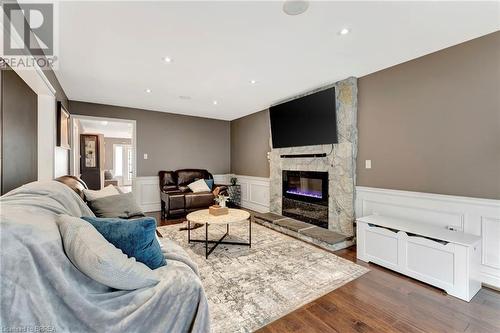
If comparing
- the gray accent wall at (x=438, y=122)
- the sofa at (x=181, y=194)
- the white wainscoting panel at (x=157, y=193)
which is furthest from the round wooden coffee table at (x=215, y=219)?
the white wainscoting panel at (x=157, y=193)

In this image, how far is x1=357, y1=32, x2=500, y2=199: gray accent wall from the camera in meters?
2.23

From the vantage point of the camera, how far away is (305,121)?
3.97 m

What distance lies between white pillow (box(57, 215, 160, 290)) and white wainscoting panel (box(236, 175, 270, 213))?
412 cm

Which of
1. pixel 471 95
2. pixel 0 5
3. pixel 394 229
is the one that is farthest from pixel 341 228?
pixel 0 5

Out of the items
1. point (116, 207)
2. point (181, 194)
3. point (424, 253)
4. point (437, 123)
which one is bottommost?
point (424, 253)

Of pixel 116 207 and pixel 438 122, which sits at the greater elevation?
pixel 438 122

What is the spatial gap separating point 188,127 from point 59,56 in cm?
333

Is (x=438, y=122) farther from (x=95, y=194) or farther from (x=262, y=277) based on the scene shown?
(x=95, y=194)

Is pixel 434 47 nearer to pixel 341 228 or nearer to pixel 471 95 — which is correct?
pixel 471 95

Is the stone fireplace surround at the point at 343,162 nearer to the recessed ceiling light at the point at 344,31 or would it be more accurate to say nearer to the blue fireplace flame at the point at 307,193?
the blue fireplace flame at the point at 307,193

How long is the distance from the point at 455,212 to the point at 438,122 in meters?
1.00

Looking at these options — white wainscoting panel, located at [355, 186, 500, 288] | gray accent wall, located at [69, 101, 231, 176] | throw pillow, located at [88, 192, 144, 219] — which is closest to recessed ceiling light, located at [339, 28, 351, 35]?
white wainscoting panel, located at [355, 186, 500, 288]

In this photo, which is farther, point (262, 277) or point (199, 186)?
point (199, 186)

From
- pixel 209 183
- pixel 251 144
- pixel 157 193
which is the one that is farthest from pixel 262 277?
pixel 157 193
